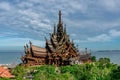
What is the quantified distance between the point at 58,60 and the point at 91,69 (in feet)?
48.9

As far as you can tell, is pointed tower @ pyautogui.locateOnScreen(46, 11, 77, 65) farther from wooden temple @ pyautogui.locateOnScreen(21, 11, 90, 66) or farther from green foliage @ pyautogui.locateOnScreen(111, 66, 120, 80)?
green foliage @ pyautogui.locateOnScreen(111, 66, 120, 80)

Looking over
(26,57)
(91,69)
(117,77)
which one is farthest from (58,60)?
(117,77)

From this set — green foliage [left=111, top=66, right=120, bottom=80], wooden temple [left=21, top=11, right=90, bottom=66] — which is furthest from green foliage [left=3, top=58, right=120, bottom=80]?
wooden temple [left=21, top=11, right=90, bottom=66]

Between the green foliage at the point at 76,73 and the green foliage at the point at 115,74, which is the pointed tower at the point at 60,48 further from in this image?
the green foliage at the point at 115,74

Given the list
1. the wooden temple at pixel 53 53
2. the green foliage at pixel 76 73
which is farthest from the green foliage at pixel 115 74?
the wooden temple at pixel 53 53

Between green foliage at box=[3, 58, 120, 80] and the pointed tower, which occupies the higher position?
the pointed tower

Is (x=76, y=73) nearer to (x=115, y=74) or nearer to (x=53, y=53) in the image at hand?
(x=115, y=74)

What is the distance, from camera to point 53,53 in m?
75.1

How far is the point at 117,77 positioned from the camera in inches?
2350

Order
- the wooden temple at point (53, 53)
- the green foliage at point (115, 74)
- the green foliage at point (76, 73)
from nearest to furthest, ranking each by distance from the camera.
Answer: the green foliage at point (76, 73), the green foliage at point (115, 74), the wooden temple at point (53, 53)

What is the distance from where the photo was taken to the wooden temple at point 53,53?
245 feet

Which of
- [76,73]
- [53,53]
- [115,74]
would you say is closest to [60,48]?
[53,53]

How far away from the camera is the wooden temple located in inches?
2936

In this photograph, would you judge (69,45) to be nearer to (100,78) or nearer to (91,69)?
(91,69)
